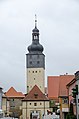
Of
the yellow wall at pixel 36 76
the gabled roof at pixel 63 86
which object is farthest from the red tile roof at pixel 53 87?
the gabled roof at pixel 63 86

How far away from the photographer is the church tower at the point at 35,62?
109250 millimetres

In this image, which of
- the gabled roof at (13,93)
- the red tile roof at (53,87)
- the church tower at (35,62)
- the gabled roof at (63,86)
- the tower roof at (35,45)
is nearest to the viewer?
the gabled roof at (63,86)

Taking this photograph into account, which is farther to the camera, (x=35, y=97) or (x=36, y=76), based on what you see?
(x=36, y=76)

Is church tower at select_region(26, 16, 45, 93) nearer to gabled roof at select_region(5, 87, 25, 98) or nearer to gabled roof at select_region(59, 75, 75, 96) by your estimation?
gabled roof at select_region(5, 87, 25, 98)

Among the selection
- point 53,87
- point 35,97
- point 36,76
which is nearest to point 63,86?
point 35,97

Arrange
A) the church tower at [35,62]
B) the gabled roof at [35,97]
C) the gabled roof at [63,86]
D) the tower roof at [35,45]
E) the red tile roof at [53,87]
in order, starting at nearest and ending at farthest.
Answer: the gabled roof at [63,86]
the gabled roof at [35,97]
the red tile roof at [53,87]
the church tower at [35,62]
the tower roof at [35,45]

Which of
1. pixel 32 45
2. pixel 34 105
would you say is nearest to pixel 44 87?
pixel 32 45

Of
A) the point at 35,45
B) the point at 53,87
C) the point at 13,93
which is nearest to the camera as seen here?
the point at 53,87

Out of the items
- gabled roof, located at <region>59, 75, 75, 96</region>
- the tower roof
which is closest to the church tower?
the tower roof

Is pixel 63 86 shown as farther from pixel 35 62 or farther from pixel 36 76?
pixel 35 62

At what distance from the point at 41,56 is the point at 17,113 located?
18.2m

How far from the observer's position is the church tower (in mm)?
109250

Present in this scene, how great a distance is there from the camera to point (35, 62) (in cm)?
11125

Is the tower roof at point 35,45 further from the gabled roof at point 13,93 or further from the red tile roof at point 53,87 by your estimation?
the gabled roof at point 13,93
